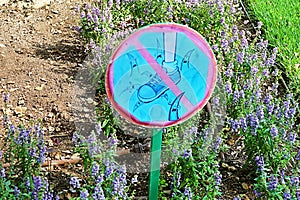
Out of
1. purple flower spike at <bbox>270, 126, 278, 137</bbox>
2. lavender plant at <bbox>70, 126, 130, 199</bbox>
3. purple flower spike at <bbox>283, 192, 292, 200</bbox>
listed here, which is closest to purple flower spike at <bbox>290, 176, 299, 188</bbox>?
purple flower spike at <bbox>283, 192, 292, 200</bbox>

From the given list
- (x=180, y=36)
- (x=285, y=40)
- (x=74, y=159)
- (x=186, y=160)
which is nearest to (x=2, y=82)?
(x=74, y=159)

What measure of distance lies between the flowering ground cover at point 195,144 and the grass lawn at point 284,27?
220 mm

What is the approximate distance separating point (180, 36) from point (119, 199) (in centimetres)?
90

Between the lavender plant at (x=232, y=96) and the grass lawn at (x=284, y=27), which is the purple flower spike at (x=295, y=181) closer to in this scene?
the lavender plant at (x=232, y=96)

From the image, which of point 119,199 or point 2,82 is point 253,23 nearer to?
point 2,82

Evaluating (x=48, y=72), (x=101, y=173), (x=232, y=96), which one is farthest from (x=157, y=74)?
(x=48, y=72)

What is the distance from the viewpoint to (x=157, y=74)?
9.34 feet

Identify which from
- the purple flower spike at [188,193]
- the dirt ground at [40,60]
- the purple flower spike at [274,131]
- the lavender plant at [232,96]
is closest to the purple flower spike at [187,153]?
the lavender plant at [232,96]

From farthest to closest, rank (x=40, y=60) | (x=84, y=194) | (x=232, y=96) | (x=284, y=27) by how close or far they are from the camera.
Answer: (x=284, y=27) < (x=40, y=60) < (x=232, y=96) < (x=84, y=194)

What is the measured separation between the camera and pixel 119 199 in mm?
3090

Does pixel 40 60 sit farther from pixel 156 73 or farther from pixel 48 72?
pixel 156 73

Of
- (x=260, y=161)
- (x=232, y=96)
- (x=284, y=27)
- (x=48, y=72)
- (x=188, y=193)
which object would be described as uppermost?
(x=284, y=27)

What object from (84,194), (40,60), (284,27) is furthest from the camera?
(284,27)

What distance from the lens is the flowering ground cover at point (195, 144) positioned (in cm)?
322
